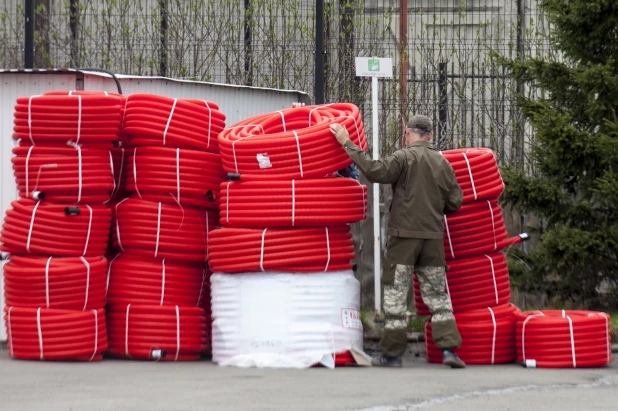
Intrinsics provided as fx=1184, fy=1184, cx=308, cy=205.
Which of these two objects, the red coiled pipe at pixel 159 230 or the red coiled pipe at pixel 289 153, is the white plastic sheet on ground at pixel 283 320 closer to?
the red coiled pipe at pixel 159 230

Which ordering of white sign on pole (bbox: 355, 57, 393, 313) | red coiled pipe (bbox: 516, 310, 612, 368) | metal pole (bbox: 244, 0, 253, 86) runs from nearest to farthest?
red coiled pipe (bbox: 516, 310, 612, 368) → white sign on pole (bbox: 355, 57, 393, 313) → metal pole (bbox: 244, 0, 253, 86)

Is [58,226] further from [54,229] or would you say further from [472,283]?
[472,283]

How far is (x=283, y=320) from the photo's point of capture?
898 centimetres

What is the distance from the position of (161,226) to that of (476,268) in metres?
2.52

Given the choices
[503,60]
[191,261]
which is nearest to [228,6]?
[503,60]

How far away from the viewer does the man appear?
29.9 feet

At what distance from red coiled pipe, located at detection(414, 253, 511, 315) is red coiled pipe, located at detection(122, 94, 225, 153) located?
2.14 m

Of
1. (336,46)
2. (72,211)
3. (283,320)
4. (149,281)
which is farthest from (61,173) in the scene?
(336,46)

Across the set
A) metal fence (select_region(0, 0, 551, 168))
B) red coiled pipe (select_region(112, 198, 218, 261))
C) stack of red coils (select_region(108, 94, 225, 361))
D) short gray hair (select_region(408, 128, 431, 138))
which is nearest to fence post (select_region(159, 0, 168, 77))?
metal fence (select_region(0, 0, 551, 168))

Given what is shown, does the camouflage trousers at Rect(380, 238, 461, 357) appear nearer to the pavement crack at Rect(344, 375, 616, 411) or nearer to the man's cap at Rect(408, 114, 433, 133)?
the man's cap at Rect(408, 114, 433, 133)

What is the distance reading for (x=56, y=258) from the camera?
30.2ft

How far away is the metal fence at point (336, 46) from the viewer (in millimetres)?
15180

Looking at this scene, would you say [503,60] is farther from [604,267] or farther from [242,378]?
[242,378]

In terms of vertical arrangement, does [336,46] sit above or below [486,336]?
above
